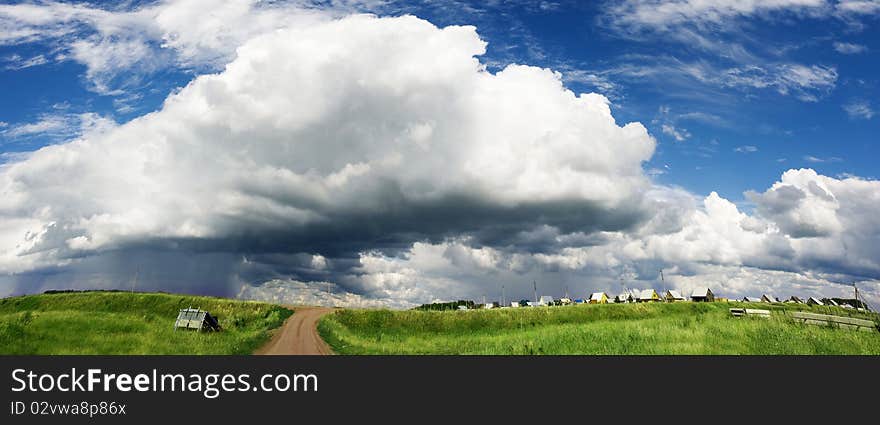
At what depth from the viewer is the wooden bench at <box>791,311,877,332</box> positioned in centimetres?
2877

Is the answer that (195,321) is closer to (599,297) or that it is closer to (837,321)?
(837,321)

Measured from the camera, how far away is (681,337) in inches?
1161

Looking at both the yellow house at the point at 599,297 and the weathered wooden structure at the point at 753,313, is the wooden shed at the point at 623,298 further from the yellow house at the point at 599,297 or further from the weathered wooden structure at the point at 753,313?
the weathered wooden structure at the point at 753,313

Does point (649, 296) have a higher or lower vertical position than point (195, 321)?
lower

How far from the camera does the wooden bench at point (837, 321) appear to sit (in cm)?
2877

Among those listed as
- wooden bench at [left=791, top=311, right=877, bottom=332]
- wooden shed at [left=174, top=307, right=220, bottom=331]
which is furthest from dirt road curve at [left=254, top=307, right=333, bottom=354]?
wooden bench at [left=791, top=311, right=877, bottom=332]

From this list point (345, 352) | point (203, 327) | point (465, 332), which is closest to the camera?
point (345, 352)

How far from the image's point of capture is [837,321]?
3008 centimetres

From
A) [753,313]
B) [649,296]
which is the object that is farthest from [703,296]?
[753,313]
